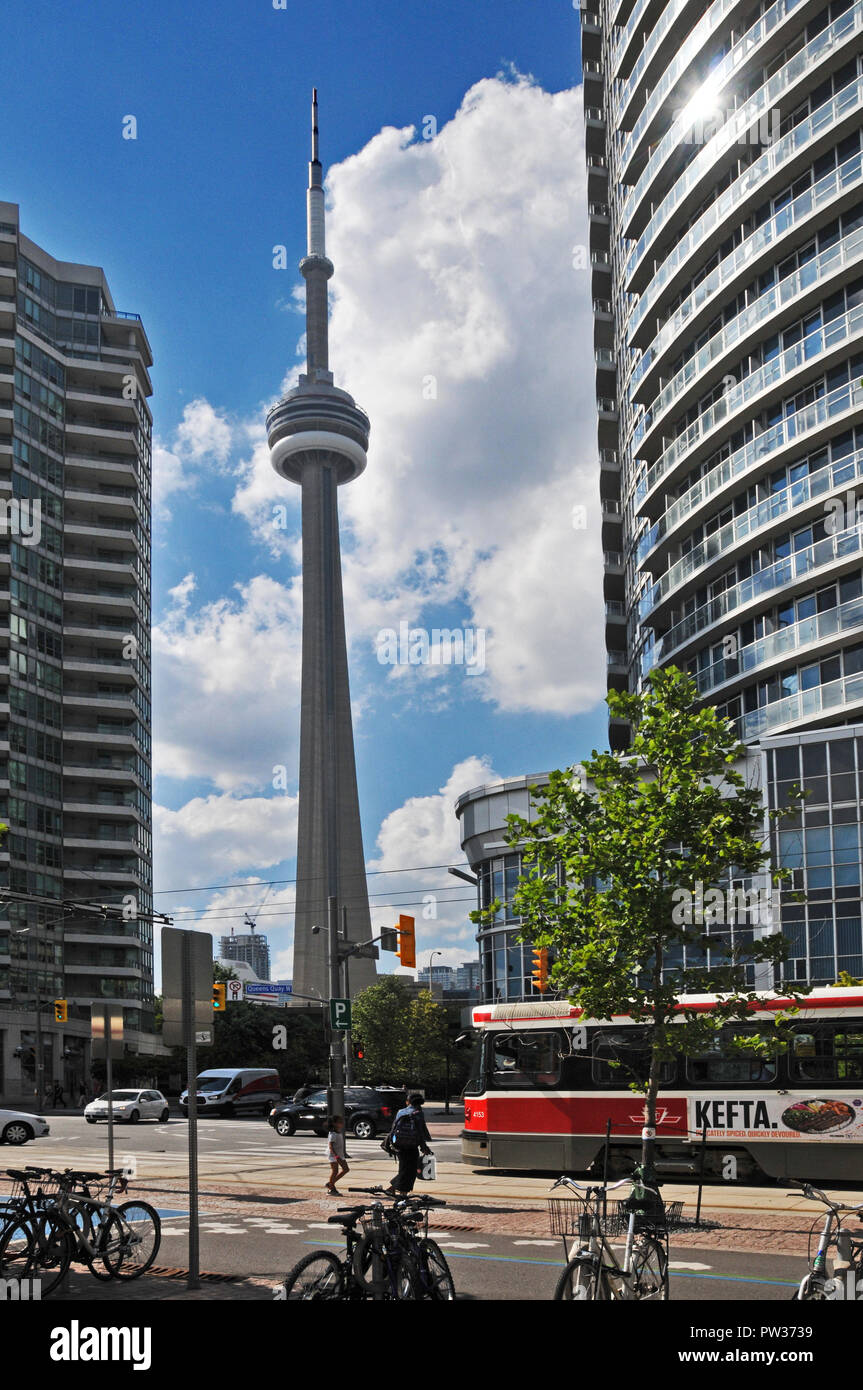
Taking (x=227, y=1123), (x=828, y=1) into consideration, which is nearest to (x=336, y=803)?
(x=227, y=1123)

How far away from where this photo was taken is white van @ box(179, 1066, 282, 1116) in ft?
187

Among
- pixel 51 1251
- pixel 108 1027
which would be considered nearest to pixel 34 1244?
pixel 51 1251

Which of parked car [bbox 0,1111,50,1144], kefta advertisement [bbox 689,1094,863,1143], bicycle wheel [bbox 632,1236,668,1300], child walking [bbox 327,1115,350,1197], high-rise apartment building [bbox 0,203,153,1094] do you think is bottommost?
parked car [bbox 0,1111,50,1144]

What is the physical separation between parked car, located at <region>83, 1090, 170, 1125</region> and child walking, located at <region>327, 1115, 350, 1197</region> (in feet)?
94.7

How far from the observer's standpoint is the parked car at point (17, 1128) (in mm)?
37094

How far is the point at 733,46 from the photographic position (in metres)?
50.8

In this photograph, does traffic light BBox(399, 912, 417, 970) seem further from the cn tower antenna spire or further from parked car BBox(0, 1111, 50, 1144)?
the cn tower antenna spire

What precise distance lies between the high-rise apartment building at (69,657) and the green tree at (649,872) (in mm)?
63776

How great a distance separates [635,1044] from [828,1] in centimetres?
3784

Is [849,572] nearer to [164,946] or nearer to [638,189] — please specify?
[638,189]

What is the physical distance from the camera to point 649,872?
2028cm

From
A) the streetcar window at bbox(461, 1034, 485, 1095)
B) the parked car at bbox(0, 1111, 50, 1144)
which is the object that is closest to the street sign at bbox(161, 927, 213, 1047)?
the streetcar window at bbox(461, 1034, 485, 1095)

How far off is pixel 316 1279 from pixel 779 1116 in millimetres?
16913

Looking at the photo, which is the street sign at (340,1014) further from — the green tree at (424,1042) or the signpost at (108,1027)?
the green tree at (424,1042)
